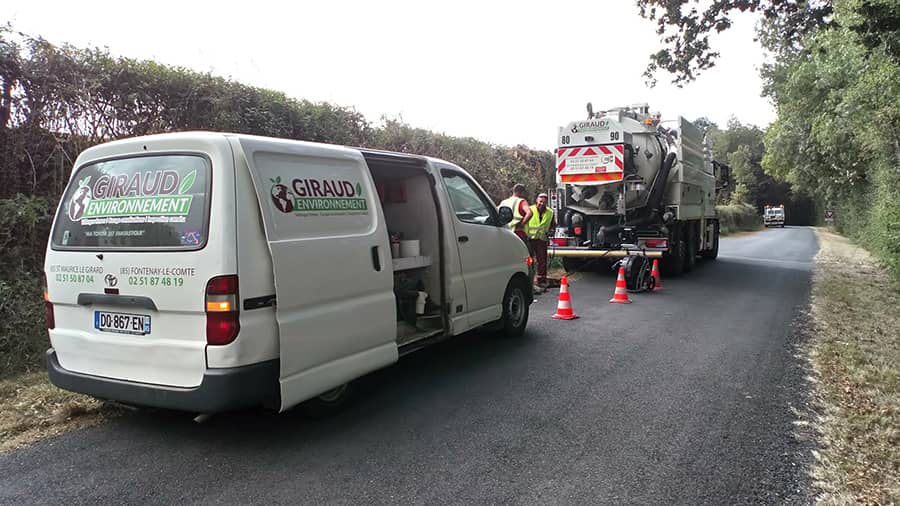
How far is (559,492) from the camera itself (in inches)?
127

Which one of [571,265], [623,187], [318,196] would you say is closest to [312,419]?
[318,196]

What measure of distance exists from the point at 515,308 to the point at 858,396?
130 inches

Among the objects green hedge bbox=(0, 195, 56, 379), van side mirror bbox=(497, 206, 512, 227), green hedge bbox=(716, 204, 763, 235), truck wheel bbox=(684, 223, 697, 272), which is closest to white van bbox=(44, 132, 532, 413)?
green hedge bbox=(0, 195, 56, 379)

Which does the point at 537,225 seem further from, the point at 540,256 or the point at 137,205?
the point at 137,205

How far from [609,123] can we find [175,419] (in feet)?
31.4

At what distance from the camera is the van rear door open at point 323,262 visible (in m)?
3.66

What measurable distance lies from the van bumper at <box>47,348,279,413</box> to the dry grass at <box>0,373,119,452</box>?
557 mm

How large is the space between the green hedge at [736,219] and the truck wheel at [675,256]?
24437mm

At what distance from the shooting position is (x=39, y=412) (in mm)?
4312

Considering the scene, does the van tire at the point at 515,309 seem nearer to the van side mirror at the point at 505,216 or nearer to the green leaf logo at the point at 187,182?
the van side mirror at the point at 505,216

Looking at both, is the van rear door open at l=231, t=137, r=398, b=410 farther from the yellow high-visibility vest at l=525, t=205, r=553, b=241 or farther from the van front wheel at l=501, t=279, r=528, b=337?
the yellow high-visibility vest at l=525, t=205, r=553, b=241

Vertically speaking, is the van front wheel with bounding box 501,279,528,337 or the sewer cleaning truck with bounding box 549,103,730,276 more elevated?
the sewer cleaning truck with bounding box 549,103,730,276

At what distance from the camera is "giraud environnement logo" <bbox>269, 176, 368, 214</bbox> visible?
3792 millimetres

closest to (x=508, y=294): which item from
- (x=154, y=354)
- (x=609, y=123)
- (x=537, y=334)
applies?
(x=537, y=334)
